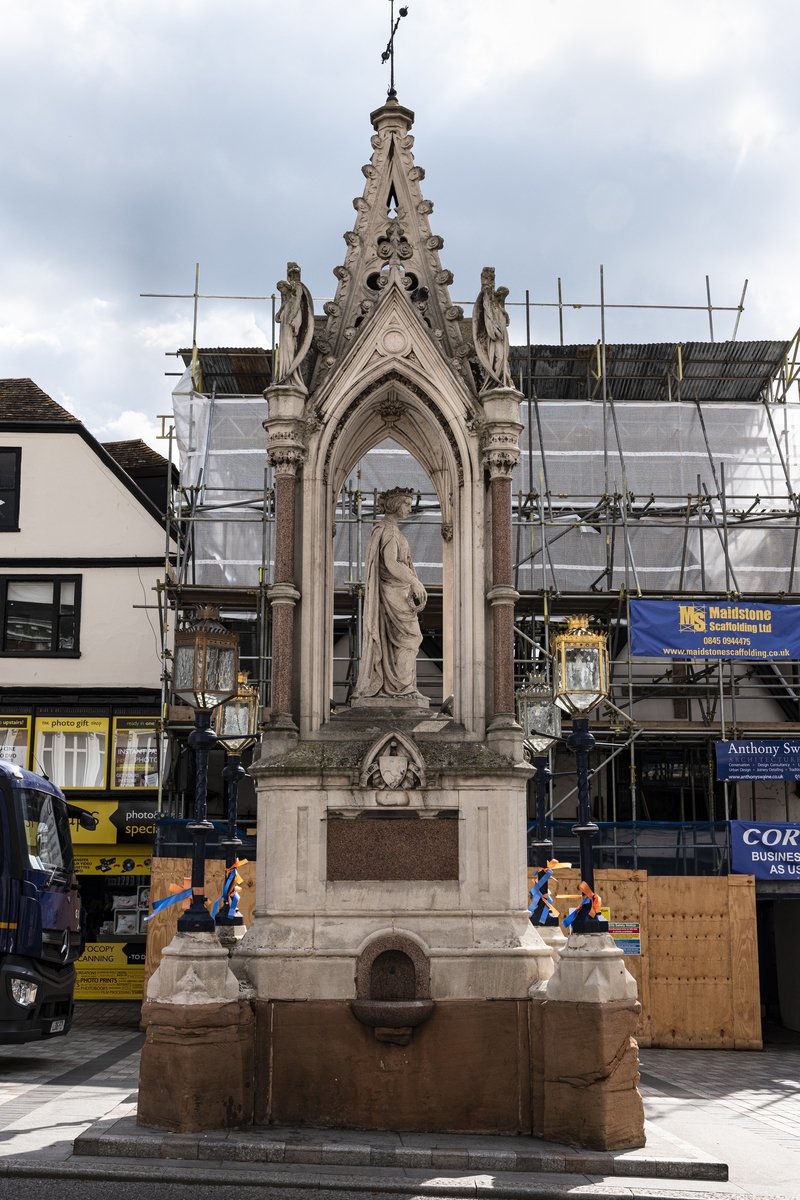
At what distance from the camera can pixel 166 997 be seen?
27.8ft

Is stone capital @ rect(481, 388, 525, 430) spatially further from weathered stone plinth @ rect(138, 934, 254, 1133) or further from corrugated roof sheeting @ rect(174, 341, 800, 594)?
corrugated roof sheeting @ rect(174, 341, 800, 594)

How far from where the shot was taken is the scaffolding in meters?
21.0

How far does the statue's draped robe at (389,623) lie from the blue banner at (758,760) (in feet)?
35.2

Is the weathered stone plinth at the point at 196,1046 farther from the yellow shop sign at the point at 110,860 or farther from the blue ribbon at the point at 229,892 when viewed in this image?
the yellow shop sign at the point at 110,860

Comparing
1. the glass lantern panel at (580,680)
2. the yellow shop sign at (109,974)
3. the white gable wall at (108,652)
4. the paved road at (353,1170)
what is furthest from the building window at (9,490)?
the glass lantern panel at (580,680)

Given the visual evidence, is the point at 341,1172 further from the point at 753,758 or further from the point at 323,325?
the point at 753,758

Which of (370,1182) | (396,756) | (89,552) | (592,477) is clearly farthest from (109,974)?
(370,1182)

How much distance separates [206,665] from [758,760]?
12.3 metres

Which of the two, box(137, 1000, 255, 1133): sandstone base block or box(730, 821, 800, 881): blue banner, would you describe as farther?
box(730, 821, 800, 881): blue banner

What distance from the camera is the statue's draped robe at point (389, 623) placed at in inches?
404

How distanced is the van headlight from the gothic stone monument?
5.49 metres

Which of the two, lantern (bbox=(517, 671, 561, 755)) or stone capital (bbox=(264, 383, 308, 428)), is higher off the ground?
stone capital (bbox=(264, 383, 308, 428))

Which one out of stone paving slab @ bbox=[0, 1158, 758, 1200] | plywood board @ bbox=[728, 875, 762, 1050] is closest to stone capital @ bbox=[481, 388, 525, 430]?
stone paving slab @ bbox=[0, 1158, 758, 1200]

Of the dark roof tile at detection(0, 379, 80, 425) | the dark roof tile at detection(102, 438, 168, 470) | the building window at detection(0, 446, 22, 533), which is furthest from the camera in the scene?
the dark roof tile at detection(102, 438, 168, 470)
